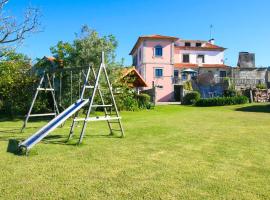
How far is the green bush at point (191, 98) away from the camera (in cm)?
3468

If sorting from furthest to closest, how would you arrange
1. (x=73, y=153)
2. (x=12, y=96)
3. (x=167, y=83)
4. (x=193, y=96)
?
1. (x=167, y=83)
2. (x=193, y=96)
3. (x=12, y=96)
4. (x=73, y=153)

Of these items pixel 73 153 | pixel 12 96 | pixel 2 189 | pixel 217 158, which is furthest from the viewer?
pixel 12 96

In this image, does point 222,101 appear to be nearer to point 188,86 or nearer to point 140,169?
point 188,86

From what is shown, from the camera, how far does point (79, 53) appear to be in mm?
18688

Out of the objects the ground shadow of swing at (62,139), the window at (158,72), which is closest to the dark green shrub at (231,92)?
the window at (158,72)

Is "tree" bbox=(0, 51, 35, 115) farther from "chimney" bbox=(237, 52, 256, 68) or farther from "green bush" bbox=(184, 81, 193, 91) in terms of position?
"chimney" bbox=(237, 52, 256, 68)

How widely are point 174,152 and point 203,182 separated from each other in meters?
2.45

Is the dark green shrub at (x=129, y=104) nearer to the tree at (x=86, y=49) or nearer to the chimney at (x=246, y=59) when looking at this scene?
the tree at (x=86, y=49)

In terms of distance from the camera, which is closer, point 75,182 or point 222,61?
point 75,182

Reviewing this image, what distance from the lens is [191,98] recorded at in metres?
35.0

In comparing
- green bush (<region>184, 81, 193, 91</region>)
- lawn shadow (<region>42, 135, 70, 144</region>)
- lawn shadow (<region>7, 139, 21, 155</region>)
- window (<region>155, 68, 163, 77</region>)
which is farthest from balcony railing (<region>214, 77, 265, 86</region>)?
lawn shadow (<region>7, 139, 21, 155</region>)

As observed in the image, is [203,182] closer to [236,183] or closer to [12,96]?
[236,183]

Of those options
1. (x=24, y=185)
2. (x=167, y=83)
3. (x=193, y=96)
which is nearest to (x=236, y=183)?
(x=24, y=185)

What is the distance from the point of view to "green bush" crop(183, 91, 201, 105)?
3468 centimetres
